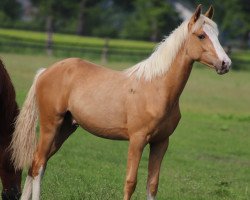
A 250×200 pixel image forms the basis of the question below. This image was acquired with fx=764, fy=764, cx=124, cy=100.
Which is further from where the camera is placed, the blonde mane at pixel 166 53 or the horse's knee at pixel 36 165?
the horse's knee at pixel 36 165

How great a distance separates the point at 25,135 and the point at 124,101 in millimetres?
1212

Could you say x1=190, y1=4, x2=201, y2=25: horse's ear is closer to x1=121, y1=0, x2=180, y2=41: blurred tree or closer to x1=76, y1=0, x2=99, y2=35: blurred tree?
x1=121, y1=0, x2=180, y2=41: blurred tree

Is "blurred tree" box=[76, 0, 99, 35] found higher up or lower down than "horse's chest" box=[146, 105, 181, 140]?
lower down

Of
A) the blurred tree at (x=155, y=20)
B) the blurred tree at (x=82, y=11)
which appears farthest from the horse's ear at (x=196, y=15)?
the blurred tree at (x=82, y=11)

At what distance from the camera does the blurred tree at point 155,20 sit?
53625mm

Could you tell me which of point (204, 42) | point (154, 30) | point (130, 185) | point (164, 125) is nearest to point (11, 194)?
point (130, 185)

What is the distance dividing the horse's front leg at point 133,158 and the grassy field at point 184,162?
85 cm

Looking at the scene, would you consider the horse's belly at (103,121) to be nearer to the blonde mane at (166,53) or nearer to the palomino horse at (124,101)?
the palomino horse at (124,101)

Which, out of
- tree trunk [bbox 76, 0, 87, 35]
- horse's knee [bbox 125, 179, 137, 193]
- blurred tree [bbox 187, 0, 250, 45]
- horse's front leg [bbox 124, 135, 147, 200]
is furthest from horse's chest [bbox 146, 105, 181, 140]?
tree trunk [bbox 76, 0, 87, 35]

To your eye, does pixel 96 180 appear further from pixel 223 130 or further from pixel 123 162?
pixel 223 130

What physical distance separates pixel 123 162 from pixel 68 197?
3701 mm

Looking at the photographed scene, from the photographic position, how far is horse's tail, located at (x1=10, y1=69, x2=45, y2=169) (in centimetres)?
740

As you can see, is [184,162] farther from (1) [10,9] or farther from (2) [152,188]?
(1) [10,9]

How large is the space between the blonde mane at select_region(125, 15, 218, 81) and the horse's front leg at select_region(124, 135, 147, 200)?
57 centimetres
